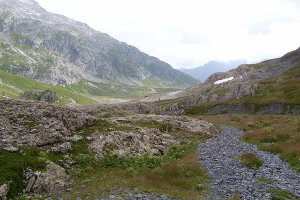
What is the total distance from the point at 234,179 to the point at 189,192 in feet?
18.4

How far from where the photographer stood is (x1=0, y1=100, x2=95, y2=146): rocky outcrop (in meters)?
29.6

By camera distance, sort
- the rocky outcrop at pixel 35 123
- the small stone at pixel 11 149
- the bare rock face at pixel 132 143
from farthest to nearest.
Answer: the bare rock face at pixel 132 143 < the rocky outcrop at pixel 35 123 < the small stone at pixel 11 149

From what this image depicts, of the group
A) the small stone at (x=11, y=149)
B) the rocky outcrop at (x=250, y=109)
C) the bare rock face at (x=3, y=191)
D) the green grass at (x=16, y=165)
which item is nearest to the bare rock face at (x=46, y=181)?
the green grass at (x=16, y=165)

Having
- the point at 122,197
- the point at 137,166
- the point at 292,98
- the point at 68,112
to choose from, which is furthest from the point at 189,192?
the point at 292,98

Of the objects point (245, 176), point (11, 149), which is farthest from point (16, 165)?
point (245, 176)

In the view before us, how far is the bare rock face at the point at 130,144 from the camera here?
33.9m

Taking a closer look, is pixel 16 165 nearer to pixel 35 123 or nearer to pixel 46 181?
pixel 46 181

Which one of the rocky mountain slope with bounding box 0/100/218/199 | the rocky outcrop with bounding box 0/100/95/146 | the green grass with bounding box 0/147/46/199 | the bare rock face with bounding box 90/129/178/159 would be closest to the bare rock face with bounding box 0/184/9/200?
the rocky mountain slope with bounding box 0/100/218/199

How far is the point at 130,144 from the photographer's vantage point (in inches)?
1468

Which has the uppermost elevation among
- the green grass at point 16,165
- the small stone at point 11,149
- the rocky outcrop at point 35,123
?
the rocky outcrop at point 35,123

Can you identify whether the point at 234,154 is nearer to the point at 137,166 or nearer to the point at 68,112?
the point at 137,166

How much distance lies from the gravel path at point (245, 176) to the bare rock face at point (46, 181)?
1255 cm

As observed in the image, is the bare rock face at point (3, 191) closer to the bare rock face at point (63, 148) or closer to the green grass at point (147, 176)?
the green grass at point (147, 176)

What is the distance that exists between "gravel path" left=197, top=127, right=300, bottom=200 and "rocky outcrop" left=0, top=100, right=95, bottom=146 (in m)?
18.1
